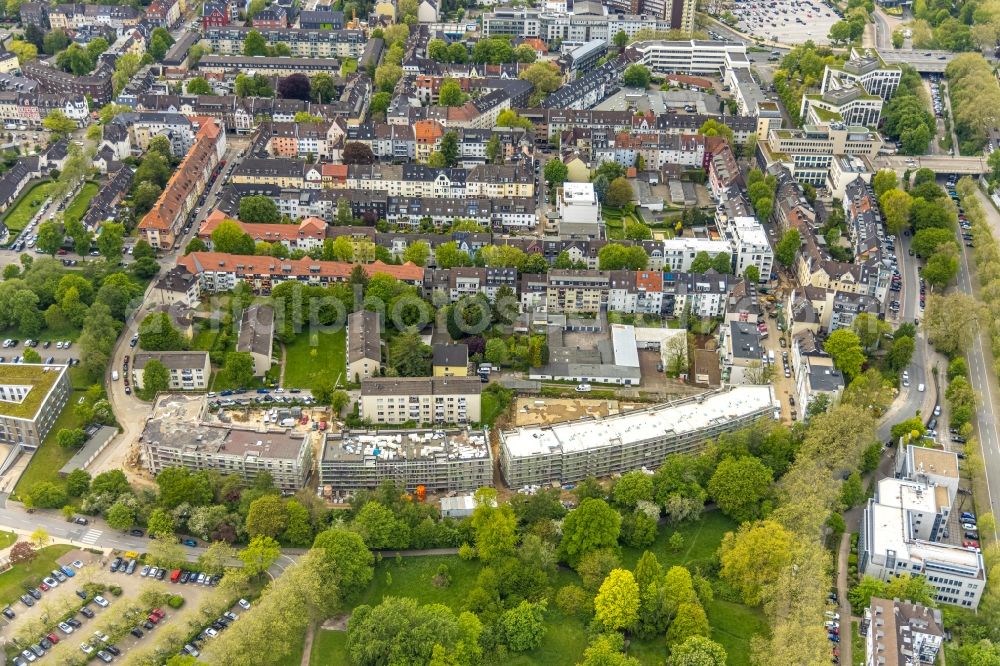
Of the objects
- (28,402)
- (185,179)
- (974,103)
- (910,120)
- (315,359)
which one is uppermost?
(974,103)

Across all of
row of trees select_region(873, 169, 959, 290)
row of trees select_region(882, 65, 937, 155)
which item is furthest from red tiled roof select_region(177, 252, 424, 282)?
row of trees select_region(882, 65, 937, 155)

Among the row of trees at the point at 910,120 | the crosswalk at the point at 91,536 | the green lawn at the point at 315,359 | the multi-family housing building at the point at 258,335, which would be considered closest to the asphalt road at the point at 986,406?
the row of trees at the point at 910,120

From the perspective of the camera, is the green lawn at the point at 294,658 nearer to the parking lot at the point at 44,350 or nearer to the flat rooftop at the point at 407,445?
the flat rooftop at the point at 407,445

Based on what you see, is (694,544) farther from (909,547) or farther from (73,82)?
(73,82)

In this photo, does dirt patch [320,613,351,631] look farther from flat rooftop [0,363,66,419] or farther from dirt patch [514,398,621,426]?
flat rooftop [0,363,66,419]

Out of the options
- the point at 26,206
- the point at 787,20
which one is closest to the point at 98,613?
the point at 26,206

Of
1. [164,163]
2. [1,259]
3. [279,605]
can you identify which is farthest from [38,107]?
[279,605]
